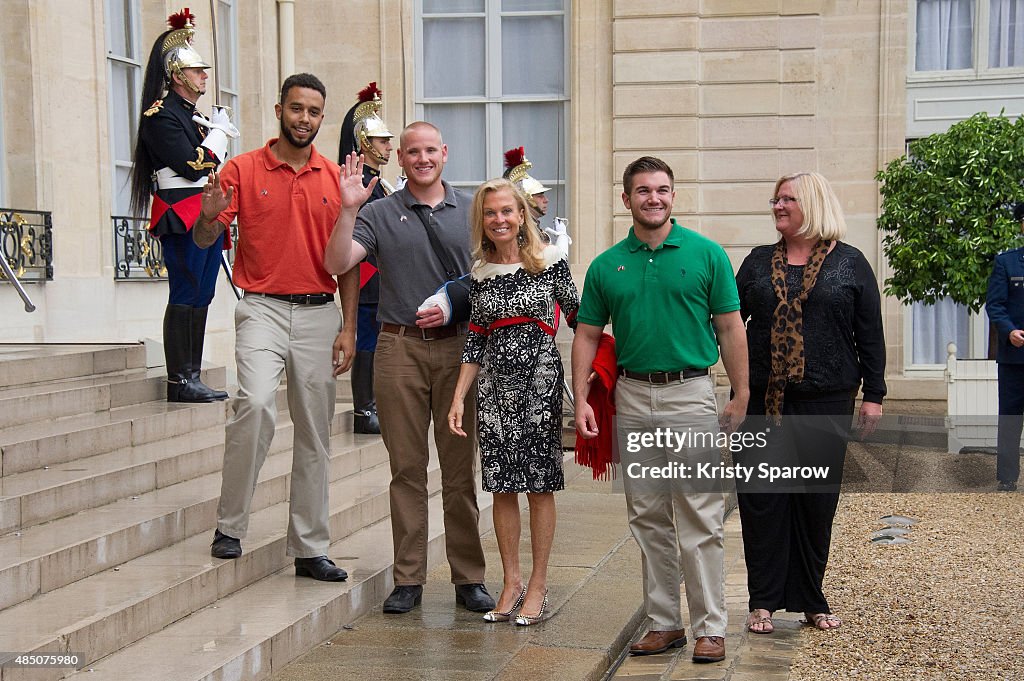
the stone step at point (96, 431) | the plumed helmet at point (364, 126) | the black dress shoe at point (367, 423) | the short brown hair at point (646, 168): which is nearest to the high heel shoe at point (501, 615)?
the short brown hair at point (646, 168)

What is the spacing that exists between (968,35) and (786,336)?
1135cm

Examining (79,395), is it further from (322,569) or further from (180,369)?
(322,569)

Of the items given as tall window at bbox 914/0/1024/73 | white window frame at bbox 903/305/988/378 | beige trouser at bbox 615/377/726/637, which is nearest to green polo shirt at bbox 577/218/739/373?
beige trouser at bbox 615/377/726/637

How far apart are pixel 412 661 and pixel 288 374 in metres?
1.31

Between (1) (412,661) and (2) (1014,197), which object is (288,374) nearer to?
(1) (412,661)

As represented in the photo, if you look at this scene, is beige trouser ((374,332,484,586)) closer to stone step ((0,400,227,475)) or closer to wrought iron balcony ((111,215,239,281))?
stone step ((0,400,227,475))

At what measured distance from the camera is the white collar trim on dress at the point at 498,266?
203 inches

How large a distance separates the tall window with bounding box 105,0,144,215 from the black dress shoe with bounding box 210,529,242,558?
569cm

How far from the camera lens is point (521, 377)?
5.13 meters

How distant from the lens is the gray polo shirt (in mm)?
5379

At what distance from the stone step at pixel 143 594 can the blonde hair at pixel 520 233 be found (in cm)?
151

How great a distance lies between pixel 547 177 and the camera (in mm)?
14695

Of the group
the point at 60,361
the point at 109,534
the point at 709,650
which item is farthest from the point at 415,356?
the point at 60,361

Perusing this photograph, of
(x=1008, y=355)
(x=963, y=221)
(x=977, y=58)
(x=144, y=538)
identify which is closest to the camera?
(x=144, y=538)
